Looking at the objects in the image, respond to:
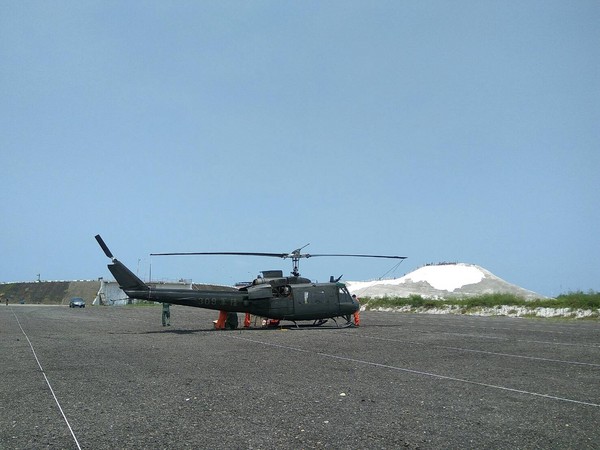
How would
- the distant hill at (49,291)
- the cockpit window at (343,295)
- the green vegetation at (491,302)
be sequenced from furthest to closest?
1. the distant hill at (49,291)
2. the green vegetation at (491,302)
3. the cockpit window at (343,295)

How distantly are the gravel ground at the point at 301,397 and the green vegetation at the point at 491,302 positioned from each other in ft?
86.6

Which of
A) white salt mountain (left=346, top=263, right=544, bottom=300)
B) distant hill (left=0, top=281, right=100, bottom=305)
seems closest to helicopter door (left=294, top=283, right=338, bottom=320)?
white salt mountain (left=346, top=263, right=544, bottom=300)

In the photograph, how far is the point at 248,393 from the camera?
1028 cm

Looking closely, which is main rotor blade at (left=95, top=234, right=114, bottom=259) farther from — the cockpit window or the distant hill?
the distant hill

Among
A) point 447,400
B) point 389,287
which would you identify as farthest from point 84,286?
point 447,400

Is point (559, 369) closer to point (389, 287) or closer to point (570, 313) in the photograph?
point (570, 313)

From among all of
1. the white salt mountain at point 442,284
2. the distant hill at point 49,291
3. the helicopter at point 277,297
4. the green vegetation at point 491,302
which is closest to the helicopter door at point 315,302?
the helicopter at point 277,297

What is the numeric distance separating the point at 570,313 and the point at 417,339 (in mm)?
25163

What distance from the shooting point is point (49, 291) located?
144375 mm

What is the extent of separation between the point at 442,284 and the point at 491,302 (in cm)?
2297

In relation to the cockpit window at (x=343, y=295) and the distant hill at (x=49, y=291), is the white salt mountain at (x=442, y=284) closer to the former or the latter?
the cockpit window at (x=343, y=295)

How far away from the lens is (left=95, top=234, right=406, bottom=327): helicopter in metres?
25.1

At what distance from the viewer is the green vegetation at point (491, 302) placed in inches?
1662

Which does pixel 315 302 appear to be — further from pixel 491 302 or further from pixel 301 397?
pixel 491 302
